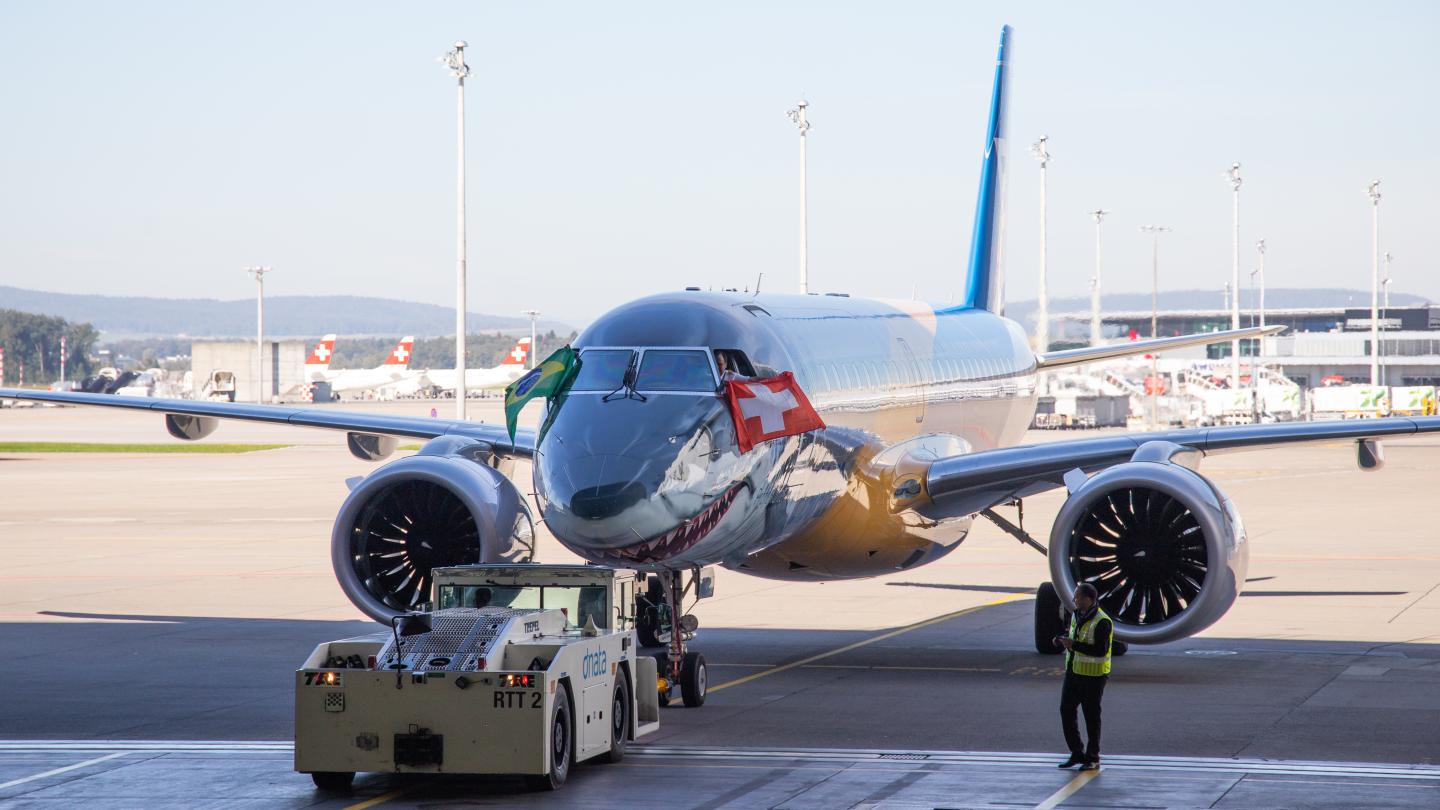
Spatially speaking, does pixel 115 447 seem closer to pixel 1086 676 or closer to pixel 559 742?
pixel 559 742

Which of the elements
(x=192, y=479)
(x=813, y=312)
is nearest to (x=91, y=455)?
(x=192, y=479)

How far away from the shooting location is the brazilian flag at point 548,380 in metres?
18.5

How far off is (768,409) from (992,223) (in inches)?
612

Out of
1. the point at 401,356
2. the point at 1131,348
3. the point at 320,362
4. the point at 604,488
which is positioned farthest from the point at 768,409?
the point at 320,362

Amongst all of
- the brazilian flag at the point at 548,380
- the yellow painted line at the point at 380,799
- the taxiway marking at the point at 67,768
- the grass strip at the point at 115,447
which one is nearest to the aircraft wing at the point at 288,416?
the brazilian flag at the point at 548,380

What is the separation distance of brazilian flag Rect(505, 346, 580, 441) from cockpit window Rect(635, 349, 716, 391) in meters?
0.74

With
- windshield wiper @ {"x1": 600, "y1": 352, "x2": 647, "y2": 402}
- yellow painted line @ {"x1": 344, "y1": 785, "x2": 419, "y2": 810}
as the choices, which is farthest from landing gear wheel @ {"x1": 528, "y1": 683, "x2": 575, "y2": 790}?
windshield wiper @ {"x1": 600, "y1": 352, "x2": 647, "y2": 402}

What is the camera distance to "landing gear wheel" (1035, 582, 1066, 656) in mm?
23578

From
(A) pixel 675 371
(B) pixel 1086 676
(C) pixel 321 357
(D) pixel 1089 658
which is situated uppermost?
(C) pixel 321 357

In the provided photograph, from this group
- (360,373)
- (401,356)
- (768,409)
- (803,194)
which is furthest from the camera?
(360,373)

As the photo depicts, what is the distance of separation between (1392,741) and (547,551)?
24.7m

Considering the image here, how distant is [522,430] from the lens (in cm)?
2400

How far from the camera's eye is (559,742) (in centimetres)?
1515

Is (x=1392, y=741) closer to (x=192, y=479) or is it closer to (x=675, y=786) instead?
(x=675, y=786)
